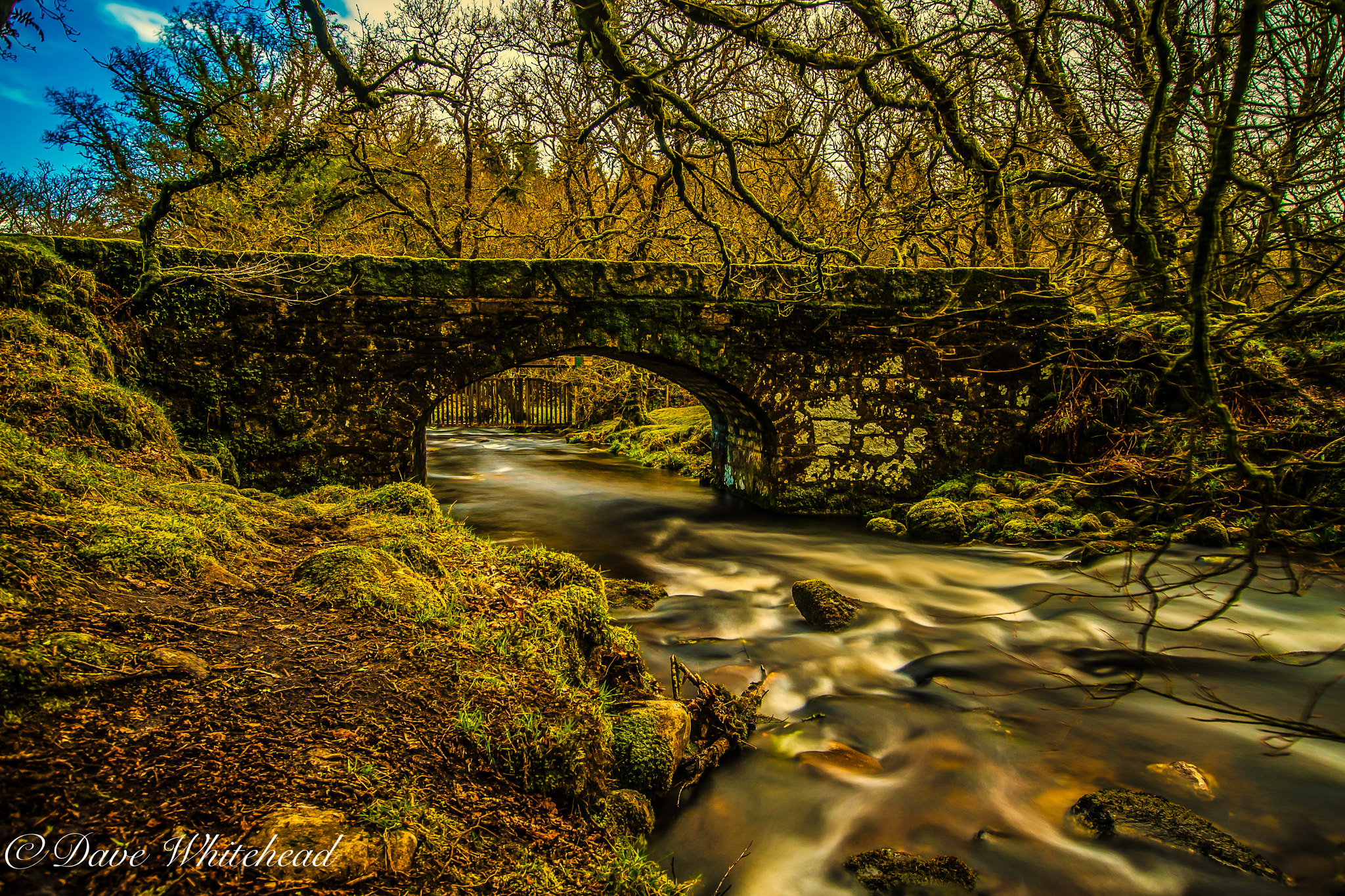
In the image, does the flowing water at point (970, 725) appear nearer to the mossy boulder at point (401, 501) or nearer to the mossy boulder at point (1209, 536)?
the mossy boulder at point (1209, 536)

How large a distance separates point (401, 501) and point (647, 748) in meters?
2.71

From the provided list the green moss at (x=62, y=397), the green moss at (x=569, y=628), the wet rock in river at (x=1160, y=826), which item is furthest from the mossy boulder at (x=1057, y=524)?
the green moss at (x=62, y=397)

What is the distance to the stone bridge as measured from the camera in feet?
21.6

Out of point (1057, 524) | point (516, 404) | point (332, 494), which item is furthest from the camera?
point (516, 404)

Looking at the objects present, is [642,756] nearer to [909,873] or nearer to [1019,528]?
[909,873]

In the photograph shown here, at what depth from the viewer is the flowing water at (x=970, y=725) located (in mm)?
2684

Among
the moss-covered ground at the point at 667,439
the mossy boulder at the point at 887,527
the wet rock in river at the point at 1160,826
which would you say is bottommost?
the wet rock in river at the point at 1160,826

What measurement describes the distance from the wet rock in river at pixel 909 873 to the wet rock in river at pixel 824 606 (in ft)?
7.75

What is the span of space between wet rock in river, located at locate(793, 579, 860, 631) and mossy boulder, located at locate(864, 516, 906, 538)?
7.84 ft

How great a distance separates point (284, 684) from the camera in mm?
2133

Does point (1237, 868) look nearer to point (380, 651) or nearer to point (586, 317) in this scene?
point (380, 651)

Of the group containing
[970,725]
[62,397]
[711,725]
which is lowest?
[970,725]

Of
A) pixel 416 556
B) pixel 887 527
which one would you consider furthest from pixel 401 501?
pixel 887 527

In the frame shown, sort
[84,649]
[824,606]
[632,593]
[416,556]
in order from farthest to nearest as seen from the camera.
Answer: [632,593]
[824,606]
[416,556]
[84,649]
